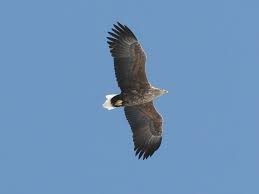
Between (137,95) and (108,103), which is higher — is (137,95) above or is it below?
above

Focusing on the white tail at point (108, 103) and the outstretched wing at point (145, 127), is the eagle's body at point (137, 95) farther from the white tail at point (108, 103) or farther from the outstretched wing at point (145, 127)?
the outstretched wing at point (145, 127)

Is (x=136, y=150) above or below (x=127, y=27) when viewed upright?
below

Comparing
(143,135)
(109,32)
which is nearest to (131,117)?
(143,135)

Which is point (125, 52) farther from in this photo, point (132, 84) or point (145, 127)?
point (145, 127)

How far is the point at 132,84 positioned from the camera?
1198 inches

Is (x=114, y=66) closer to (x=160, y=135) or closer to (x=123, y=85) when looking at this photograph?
(x=123, y=85)

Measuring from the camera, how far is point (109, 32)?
3025 cm

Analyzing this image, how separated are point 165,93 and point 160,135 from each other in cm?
146

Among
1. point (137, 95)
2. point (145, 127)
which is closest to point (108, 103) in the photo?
point (137, 95)

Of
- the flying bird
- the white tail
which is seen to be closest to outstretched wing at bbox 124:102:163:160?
the flying bird

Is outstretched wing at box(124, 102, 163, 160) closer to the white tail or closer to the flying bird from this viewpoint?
the flying bird

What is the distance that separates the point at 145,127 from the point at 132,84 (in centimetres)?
→ 174

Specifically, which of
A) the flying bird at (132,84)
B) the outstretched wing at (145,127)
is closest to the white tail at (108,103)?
the flying bird at (132,84)

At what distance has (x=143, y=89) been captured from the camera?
30.5 m
